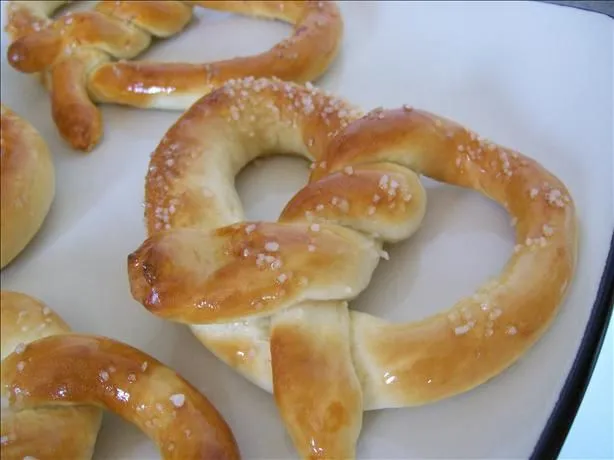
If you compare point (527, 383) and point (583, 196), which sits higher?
Answer: point (583, 196)

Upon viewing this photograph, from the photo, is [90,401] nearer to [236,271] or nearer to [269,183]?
[236,271]

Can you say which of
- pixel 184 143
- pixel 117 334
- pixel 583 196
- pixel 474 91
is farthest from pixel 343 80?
pixel 117 334

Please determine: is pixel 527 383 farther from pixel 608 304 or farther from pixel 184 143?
pixel 184 143

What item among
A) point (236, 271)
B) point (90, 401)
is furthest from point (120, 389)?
point (236, 271)

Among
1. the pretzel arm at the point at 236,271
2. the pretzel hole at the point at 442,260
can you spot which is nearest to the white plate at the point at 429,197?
the pretzel hole at the point at 442,260

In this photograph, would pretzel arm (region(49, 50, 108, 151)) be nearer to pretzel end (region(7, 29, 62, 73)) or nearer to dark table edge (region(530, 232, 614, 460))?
pretzel end (region(7, 29, 62, 73))

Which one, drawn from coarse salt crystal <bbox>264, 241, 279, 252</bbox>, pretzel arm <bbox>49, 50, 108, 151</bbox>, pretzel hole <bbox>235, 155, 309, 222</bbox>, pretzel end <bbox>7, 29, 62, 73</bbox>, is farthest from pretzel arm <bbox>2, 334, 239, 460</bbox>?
pretzel end <bbox>7, 29, 62, 73</bbox>
